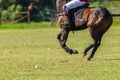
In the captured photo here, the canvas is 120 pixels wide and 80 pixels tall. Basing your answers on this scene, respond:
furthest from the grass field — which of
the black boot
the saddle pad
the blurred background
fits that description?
the blurred background

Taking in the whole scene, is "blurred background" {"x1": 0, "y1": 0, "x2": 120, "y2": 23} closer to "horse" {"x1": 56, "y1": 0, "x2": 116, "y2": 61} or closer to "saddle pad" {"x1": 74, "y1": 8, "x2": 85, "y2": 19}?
"saddle pad" {"x1": 74, "y1": 8, "x2": 85, "y2": 19}

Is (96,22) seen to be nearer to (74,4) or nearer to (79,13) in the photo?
(79,13)

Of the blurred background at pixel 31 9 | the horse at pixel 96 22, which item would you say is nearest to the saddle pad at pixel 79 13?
the horse at pixel 96 22

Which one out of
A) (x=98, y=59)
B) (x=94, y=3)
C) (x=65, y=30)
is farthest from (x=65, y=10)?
(x=94, y=3)

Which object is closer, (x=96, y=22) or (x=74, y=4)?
(x=96, y=22)

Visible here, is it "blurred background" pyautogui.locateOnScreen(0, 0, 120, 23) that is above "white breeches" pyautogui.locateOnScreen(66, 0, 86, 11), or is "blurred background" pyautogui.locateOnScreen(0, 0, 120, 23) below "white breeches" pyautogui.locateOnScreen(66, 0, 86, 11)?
below

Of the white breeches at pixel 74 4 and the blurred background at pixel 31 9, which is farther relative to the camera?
the blurred background at pixel 31 9

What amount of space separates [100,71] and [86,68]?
0.89m

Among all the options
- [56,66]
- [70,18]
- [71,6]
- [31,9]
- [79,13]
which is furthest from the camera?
[31,9]

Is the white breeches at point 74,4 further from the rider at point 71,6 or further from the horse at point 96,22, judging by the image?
the horse at point 96,22

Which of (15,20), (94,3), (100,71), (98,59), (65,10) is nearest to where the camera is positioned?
(100,71)

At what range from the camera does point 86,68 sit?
15.6m

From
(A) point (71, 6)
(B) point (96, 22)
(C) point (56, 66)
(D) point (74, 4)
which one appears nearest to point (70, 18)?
(A) point (71, 6)

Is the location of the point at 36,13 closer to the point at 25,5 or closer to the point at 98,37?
the point at 25,5
